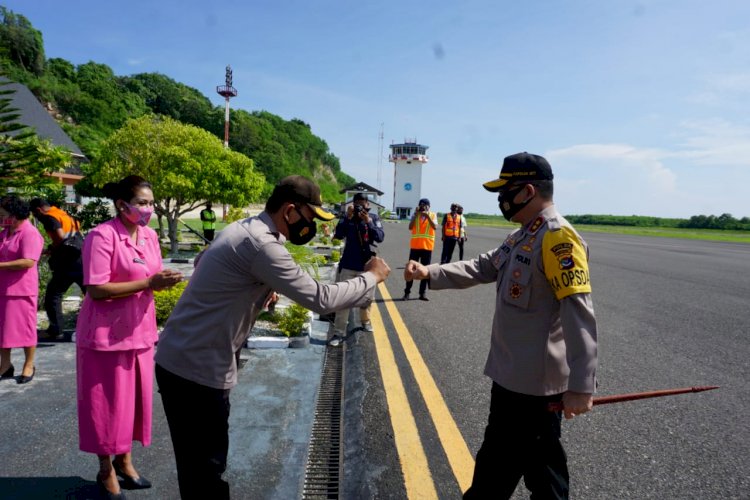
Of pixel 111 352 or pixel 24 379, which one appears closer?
pixel 111 352

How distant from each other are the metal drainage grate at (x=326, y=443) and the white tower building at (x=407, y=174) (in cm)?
9706

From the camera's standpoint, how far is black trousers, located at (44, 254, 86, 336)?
5293mm

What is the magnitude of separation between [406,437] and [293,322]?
2607mm

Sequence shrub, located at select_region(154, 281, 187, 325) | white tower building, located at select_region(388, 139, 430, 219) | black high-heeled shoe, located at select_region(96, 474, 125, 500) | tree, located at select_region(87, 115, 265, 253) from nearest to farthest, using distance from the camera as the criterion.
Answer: black high-heeled shoe, located at select_region(96, 474, 125, 500) → shrub, located at select_region(154, 281, 187, 325) → tree, located at select_region(87, 115, 265, 253) → white tower building, located at select_region(388, 139, 430, 219)

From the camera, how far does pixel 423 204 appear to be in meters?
9.59

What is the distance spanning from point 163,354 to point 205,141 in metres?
17.8

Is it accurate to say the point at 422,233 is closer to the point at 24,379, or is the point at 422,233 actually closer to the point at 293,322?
the point at 293,322

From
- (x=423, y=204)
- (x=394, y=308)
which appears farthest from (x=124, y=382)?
(x=423, y=204)

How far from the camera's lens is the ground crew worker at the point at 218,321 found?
2.20 m

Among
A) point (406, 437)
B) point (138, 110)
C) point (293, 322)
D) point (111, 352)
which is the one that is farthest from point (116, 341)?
point (138, 110)

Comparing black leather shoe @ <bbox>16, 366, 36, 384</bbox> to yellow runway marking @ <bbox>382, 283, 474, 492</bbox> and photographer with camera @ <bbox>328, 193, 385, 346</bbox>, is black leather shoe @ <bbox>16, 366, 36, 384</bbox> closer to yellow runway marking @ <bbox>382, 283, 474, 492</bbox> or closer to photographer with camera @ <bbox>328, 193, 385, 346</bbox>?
yellow runway marking @ <bbox>382, 283, 474, 492</bbox>

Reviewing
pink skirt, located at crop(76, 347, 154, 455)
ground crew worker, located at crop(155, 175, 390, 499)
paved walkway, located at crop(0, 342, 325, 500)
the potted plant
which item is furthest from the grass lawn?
pink skirt, located at crop(76, 347, 154, 455)

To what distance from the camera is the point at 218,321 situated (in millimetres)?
2227

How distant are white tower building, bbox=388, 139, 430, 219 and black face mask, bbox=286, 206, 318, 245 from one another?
9868cm
